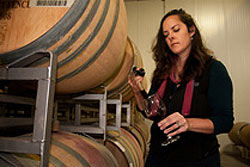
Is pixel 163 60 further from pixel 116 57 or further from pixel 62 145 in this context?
pixel 62 145

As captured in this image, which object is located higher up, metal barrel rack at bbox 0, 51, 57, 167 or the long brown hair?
the long brown hair

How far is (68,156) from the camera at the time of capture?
33.6 inches

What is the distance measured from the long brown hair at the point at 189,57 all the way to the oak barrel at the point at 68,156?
2.25 feet

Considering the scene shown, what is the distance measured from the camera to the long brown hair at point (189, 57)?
3.89 feet

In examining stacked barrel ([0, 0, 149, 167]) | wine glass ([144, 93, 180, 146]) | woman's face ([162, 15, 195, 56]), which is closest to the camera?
stacked barrel ([0, 0, 149, 167])

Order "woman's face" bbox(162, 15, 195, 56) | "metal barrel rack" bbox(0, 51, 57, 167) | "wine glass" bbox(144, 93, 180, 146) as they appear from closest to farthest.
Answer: "metal barrel rack" bbox(0, 51, 57, 167) < "wine glass" bbox(144, 93, 180, 146) < "woman's face" bbox(162, 15, 195, 56)

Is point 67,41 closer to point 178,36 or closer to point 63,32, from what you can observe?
point 63,32

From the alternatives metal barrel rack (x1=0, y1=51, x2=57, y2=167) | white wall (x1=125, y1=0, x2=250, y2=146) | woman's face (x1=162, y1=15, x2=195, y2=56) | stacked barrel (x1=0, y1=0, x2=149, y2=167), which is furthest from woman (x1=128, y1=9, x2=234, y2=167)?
white wall (x1=125, y1=0, x2=250, y2=146)

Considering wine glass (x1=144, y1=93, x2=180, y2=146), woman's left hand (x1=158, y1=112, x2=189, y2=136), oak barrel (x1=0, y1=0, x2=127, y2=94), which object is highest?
oak barrel (x1=0, y1=0, x2=127, y2=94)

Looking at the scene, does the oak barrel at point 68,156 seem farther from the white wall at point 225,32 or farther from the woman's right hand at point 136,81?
the white wall at point 225,32

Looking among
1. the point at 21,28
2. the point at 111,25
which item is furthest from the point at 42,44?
the point at 111,25

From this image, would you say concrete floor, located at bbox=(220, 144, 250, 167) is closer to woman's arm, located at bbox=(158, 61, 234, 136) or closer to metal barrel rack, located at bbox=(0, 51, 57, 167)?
woman's arm, located at bbox=(158, 61, 234, 136)

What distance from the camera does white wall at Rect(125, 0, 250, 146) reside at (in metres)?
5.48

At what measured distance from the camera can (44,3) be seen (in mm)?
768
